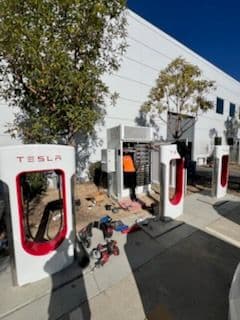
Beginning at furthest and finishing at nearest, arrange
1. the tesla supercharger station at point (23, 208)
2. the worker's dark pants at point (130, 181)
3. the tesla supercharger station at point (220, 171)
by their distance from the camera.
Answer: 1. the worker's dark pants at point (130, 181)
2. the tesla supercharger station at point (220, 171)
3. the tesla supercharger station at point (23, 208)

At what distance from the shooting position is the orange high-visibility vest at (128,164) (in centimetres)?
611

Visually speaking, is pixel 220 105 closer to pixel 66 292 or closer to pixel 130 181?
pixel 130 181

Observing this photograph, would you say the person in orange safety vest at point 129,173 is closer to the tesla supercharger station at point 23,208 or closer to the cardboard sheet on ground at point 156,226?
the cardboard sheet on ground at point 156,226

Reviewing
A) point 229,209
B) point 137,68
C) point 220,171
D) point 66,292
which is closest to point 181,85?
point 137,68

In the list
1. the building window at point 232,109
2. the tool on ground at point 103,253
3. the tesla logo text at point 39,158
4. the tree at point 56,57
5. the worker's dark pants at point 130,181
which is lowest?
the tool on ground at point 103,253

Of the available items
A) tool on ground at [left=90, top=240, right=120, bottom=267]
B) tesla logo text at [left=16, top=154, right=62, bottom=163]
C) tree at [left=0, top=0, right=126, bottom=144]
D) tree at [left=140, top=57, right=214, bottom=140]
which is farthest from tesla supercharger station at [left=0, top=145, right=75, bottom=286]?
tree at [left=140, top=57, right=214, bottom=140]

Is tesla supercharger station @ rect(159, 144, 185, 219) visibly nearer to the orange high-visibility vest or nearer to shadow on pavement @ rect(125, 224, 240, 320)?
shadow on pavement @ rect(125, 224, 240, 320)

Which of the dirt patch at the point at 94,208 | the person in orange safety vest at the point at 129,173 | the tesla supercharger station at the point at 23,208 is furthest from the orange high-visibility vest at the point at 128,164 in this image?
the tesla supercharger station at the point at 23,208

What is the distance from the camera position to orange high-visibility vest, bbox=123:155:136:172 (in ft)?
20.0

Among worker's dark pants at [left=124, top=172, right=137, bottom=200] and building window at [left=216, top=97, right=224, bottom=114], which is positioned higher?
building window at [left=216, top=97, right=224, bottom=114]

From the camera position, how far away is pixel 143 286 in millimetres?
2580

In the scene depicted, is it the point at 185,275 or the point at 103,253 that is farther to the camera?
the point at 103,253

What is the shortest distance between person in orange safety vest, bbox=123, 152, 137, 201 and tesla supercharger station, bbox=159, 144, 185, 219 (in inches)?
65.0

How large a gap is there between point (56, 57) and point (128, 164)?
3535 mm
